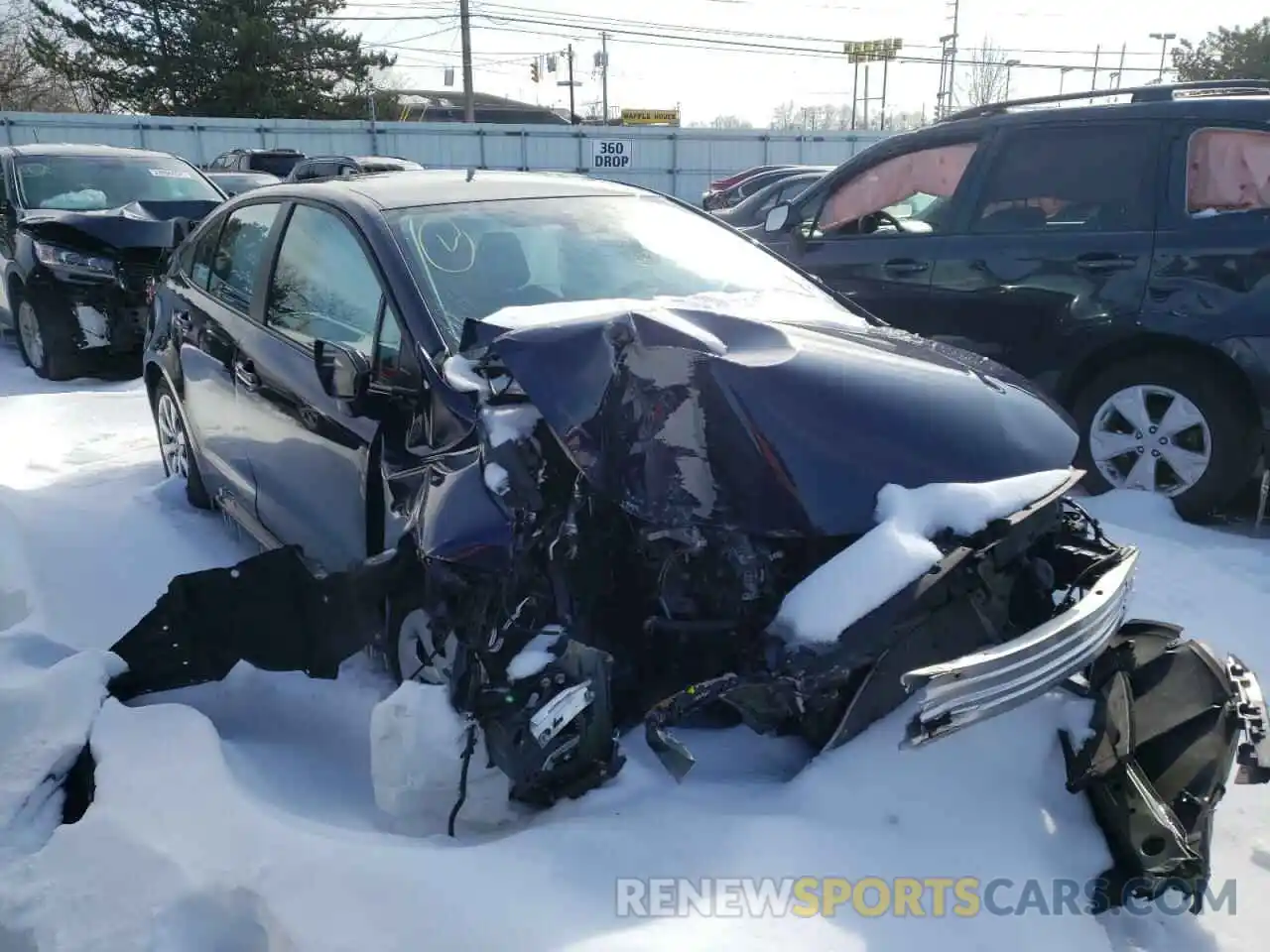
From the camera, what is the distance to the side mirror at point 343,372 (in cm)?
276

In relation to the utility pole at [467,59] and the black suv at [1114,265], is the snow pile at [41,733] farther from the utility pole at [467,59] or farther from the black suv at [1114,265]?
the utility pole at [467,59]

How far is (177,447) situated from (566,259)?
268 centimetres

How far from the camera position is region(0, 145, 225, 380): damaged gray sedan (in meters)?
7.70

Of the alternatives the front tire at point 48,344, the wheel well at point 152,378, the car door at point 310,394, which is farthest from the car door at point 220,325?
the front tire at point 48,344

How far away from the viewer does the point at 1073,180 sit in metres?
4.98

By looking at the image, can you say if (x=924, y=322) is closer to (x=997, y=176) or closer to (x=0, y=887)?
(x=997, y=176)

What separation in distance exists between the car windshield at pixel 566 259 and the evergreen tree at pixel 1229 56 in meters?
33.2

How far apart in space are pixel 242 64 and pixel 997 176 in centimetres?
3283

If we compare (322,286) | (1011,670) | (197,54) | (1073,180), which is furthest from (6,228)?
(197,54)

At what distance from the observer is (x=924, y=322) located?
5324 millimetres

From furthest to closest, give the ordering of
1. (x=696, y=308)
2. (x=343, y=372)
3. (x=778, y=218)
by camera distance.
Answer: (x=778, y=218)
(x=343, y=372)
(x=696, y=308)

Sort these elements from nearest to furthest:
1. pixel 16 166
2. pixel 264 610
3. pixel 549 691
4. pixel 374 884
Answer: pixel 374 884, pixel 549 691, pixel 264 610, pixel 16 166

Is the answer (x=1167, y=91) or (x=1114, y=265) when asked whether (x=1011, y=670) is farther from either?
(x=1167, y=91)

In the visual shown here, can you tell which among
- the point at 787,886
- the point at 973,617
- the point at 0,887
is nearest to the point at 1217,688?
the point at 973,617
